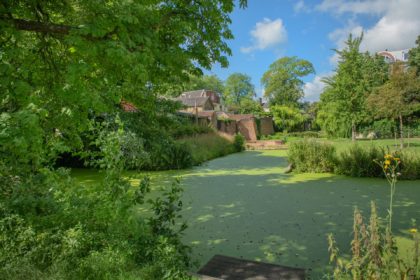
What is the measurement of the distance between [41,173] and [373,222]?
11.0 feet

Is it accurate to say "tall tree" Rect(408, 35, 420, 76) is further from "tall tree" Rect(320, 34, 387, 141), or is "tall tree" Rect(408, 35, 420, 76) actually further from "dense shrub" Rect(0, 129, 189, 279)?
"dense shrub" Rect(0, 129, 189, 279)

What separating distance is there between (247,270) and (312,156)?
653cm

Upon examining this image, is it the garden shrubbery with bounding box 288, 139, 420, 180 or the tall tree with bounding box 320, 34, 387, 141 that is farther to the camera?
the tall tree with bounding box 320, 34, 387, 141

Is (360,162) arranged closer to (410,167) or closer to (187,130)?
(410,167)

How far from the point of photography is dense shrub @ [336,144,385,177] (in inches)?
301

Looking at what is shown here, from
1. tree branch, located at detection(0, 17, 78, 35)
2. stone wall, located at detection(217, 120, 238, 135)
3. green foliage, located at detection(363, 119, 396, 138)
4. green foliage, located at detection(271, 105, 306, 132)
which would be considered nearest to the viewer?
tree branch, located at detection(0, 17, 78, 35)

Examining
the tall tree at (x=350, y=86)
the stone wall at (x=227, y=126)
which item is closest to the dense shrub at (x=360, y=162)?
the tall tree at (x=350, y=86)

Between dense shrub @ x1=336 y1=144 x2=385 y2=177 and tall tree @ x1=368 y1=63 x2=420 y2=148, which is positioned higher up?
tall tree @ x1=368 y1=63 x2=420 y2=148

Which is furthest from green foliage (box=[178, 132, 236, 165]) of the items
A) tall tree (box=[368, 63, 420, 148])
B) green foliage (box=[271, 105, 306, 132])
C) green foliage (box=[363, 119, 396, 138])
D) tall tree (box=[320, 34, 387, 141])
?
green foliage (box=[271, 105, 306, 132])

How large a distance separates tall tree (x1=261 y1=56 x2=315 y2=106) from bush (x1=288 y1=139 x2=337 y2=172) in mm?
29880

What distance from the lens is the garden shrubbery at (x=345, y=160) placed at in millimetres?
7245

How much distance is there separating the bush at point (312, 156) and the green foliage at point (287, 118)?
952 inches

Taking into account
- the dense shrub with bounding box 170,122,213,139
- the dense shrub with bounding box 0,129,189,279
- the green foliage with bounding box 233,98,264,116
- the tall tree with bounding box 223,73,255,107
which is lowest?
the dense shrub with bounding box 0,129,189,279

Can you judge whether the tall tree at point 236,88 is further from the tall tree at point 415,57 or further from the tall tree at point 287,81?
the tall tree at point 415,57
